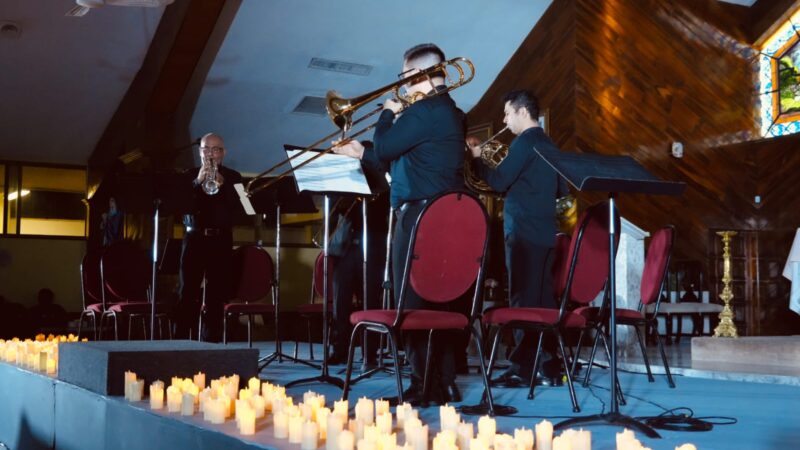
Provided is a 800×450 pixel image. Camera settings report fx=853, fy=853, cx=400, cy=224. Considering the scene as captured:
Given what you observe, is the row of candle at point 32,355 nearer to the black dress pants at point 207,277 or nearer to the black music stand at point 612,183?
the black dress pants at point 207,277

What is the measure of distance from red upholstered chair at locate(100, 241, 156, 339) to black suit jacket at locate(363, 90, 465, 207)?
2.64 metres

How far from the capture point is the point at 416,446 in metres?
2.04

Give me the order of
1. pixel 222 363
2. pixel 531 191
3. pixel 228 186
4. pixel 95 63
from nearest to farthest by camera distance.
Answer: pixel 222 363, pixel 531 191, pixel 228 186, pixel 95 63

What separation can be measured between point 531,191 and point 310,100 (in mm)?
6052

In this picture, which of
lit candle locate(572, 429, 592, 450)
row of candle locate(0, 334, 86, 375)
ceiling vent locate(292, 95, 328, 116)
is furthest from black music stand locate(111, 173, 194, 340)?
ceiling vent locate(292, 95, 328, 116)

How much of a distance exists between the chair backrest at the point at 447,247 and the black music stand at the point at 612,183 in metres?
0.39

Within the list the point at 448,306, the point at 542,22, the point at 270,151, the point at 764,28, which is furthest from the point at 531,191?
the point at 764,28

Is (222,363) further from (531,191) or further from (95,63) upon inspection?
(95,63)

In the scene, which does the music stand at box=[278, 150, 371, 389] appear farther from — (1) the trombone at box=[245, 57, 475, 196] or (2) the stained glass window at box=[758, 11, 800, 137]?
(2) the stained glass window at box=[758, 11, 800, 137]

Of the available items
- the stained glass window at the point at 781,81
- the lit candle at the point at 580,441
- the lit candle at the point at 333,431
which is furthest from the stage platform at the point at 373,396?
the stained glass window at the point at 781,81

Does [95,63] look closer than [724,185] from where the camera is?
Yes

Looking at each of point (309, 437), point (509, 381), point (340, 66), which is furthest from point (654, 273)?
point (340, 66)

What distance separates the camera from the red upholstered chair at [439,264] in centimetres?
302

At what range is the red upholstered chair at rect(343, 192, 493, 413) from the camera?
3021 millimetres
